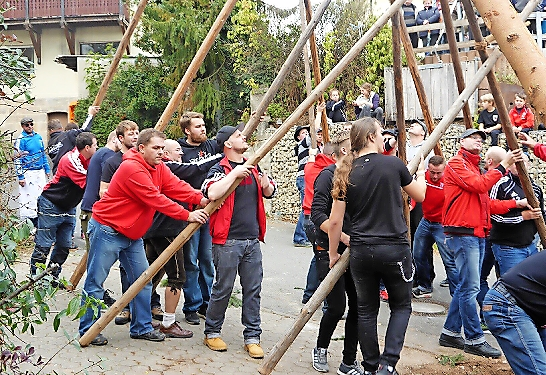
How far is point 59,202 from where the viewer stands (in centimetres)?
762

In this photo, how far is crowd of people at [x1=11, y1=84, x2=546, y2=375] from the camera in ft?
16.1

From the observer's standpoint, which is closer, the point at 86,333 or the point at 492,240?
the point at 86,333

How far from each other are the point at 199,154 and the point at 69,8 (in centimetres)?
2268

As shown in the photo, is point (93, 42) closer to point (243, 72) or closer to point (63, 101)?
point (63, 101)

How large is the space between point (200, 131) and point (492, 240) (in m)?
3.04

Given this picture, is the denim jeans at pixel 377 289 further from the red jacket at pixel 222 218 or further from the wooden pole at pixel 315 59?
the wooden pole at pixel 315 59

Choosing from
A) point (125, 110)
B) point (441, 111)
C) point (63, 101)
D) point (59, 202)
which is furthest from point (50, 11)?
point (59, 202)

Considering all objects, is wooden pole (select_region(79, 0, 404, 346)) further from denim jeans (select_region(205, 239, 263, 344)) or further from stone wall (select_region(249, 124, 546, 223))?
stone wall (select_region(249, 124, 546, 223))

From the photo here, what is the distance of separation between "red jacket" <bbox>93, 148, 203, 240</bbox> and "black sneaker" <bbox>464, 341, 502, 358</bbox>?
2.88 meters

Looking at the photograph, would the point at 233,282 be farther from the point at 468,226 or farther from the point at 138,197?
the point at 468,226

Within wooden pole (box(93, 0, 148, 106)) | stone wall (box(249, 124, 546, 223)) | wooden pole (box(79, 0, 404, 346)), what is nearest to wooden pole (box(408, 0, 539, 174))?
wooden pole (box(79, 0, 404, 346))

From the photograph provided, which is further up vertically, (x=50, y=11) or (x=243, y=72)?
(x=50, y=11)

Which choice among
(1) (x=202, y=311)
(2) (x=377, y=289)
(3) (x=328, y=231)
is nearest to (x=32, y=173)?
(1) (x=202, y=311)

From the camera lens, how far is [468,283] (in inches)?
239
